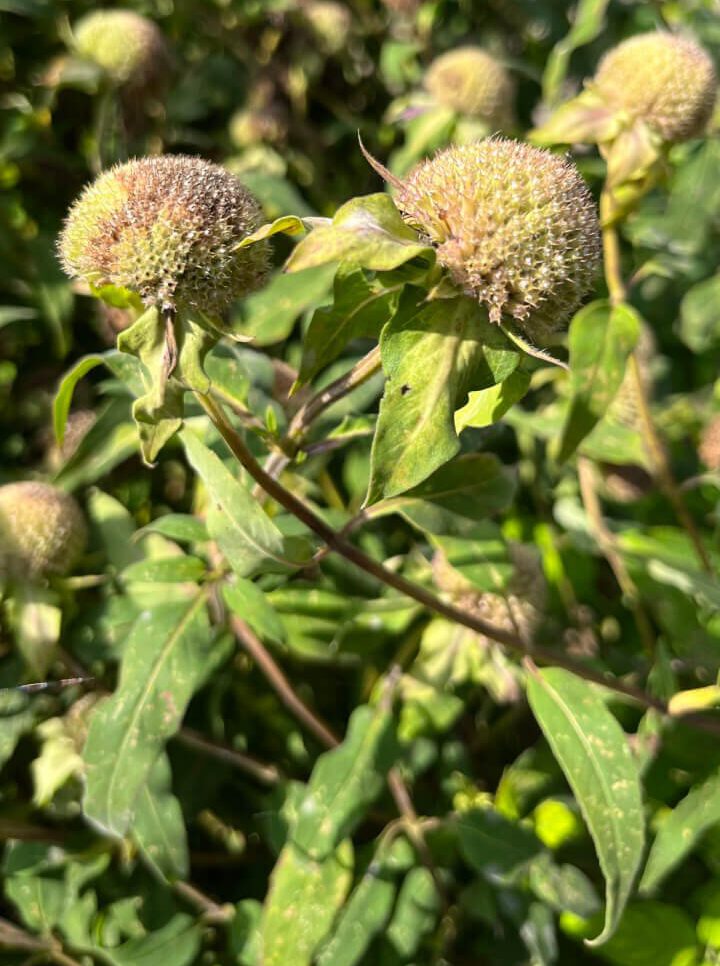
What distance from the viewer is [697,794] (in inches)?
39.4

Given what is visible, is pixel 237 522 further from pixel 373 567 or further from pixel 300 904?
pixel 300 904

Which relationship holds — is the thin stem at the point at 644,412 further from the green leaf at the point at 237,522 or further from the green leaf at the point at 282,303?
the green leaf at the point at 237,522

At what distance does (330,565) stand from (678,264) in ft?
2.74

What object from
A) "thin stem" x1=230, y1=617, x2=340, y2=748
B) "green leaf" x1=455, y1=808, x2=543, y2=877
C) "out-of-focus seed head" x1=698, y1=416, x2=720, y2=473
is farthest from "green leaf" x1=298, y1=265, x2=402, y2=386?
"out-of-focus seed head" x1=698, y1=416, x2=720, y2=473

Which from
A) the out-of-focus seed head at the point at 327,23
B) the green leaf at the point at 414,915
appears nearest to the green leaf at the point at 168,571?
the green leaf at the point at 414,915

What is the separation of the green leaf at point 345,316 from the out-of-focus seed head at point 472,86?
0.96 metres

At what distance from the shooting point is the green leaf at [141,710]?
0.93 m

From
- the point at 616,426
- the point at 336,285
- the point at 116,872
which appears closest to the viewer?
the point at 336,285

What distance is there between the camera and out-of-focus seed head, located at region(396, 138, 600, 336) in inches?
27.5

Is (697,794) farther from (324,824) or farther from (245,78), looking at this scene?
(245,78)

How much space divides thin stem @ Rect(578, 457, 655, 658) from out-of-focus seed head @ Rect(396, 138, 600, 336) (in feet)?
2.04

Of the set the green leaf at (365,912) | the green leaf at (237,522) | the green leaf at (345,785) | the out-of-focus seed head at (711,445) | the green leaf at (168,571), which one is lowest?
the green leaf at (365,912)

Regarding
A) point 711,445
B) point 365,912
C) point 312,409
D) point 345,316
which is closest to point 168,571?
point 312,409

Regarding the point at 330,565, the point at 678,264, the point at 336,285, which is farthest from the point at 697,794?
the point at 678,264
